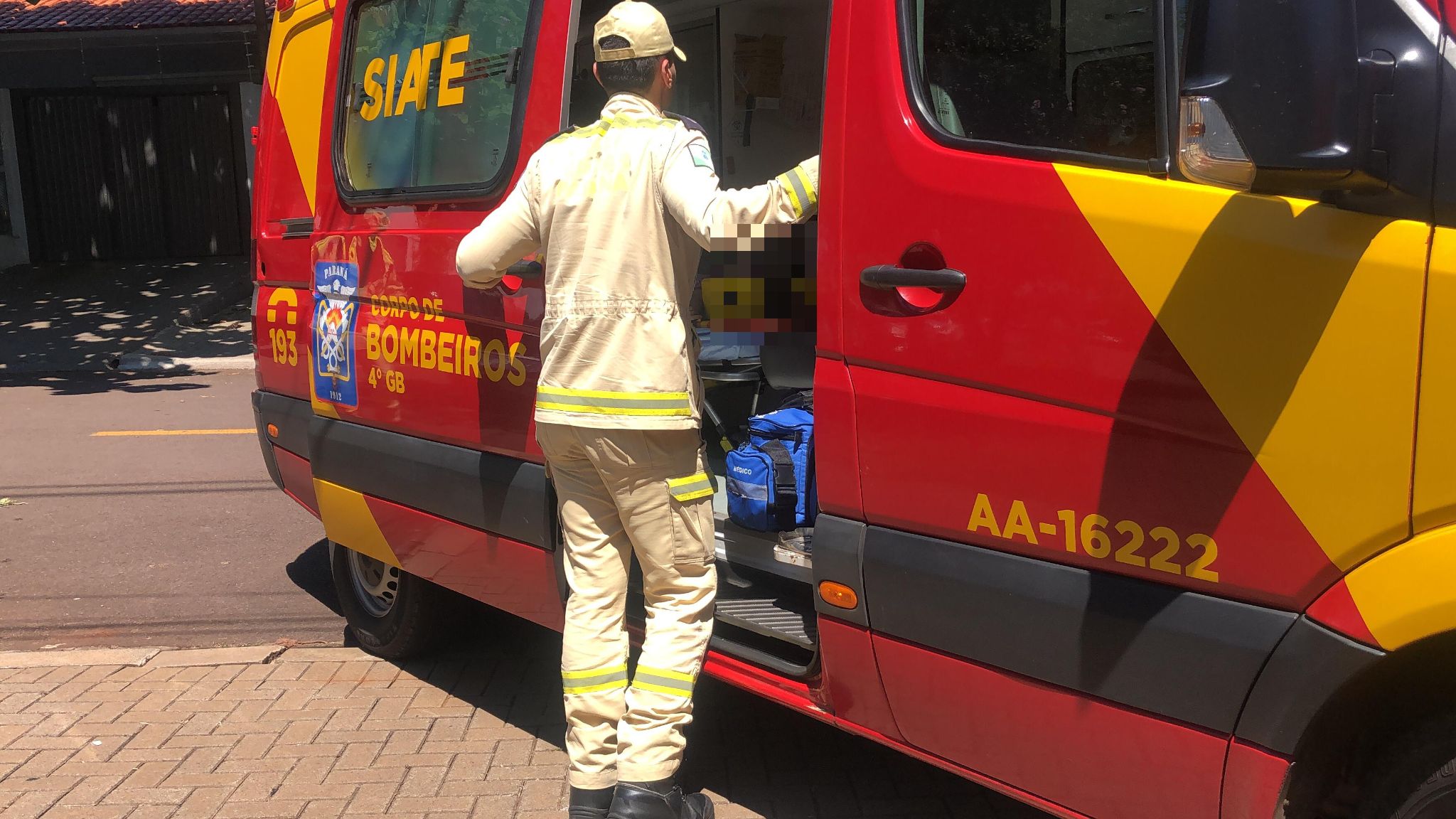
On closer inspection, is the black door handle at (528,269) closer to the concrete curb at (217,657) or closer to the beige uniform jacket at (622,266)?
the beige uniform jacket at (622,266)

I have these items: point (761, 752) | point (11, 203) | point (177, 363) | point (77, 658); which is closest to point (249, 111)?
point (11, 203)

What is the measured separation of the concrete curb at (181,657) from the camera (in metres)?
4.38

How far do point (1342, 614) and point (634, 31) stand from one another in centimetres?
190

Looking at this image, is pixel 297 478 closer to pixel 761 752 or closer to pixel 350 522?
pixel 350 522

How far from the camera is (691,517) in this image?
9.56 ft

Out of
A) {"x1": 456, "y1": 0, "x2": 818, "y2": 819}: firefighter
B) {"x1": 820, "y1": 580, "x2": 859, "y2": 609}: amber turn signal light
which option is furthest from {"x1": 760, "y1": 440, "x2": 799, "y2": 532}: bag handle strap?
{"x1": 820, "y1": 580, "x2": 859, "y2": 609}: amber turn signal light

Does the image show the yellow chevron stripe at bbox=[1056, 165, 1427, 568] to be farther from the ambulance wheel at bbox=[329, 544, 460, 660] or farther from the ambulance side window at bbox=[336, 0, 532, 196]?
the ambulance wheel at bbox=[329, 544, 460, 660]

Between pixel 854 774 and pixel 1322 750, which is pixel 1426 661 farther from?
pixel 854 774

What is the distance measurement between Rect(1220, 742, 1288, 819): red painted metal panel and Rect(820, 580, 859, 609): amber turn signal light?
79 cm

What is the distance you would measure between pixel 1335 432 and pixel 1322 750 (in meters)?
0.57

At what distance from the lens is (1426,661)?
76.4 inches

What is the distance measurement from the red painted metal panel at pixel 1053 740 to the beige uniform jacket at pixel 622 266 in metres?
0.80

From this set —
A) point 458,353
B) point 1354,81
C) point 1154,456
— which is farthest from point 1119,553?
point 458,353

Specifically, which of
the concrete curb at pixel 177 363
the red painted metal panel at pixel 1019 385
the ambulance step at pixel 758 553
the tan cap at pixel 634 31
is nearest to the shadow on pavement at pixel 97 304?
the concrete curb at pixel 177 363
